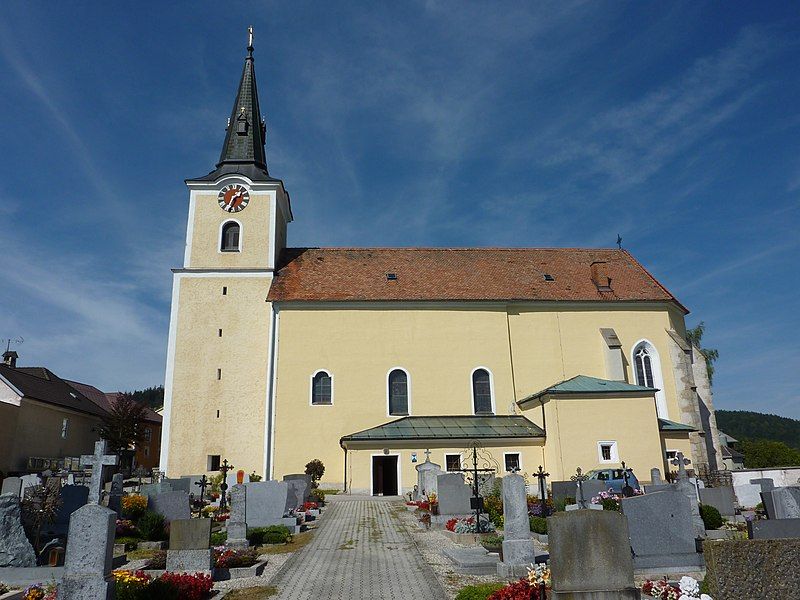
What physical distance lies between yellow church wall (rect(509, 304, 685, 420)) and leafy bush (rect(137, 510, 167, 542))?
18714 mm

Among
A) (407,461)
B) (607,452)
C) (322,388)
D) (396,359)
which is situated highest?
(396,359)

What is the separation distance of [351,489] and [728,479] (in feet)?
50.4

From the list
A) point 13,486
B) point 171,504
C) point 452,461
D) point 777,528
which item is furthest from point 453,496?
point 13,486

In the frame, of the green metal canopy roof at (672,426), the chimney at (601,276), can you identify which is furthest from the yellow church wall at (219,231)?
the green metal canopy roof at (672,426)

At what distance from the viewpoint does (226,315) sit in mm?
27688

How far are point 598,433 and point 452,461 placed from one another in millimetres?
6432

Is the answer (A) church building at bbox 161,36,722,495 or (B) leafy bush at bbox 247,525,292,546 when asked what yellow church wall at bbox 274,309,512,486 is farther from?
(B) leafy bush at bbox 247,525,292,546

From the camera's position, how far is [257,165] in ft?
Answer: 102

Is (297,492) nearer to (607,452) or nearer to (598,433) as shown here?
(598,433)

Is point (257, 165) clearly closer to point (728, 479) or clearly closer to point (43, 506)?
point (43, 506)

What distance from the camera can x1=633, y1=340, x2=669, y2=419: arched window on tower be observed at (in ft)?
95.3

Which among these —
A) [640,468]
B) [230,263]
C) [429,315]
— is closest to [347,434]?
[429,315]

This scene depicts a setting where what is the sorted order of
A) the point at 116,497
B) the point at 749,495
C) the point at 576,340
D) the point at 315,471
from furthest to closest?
1. the point at 576,340
2. the point at 315,471
3. the point at 749,495
4. the point at 116,497

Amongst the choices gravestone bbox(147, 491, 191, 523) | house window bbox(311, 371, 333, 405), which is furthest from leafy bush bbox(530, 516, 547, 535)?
house window bbox(311, 371, 333, 405)
